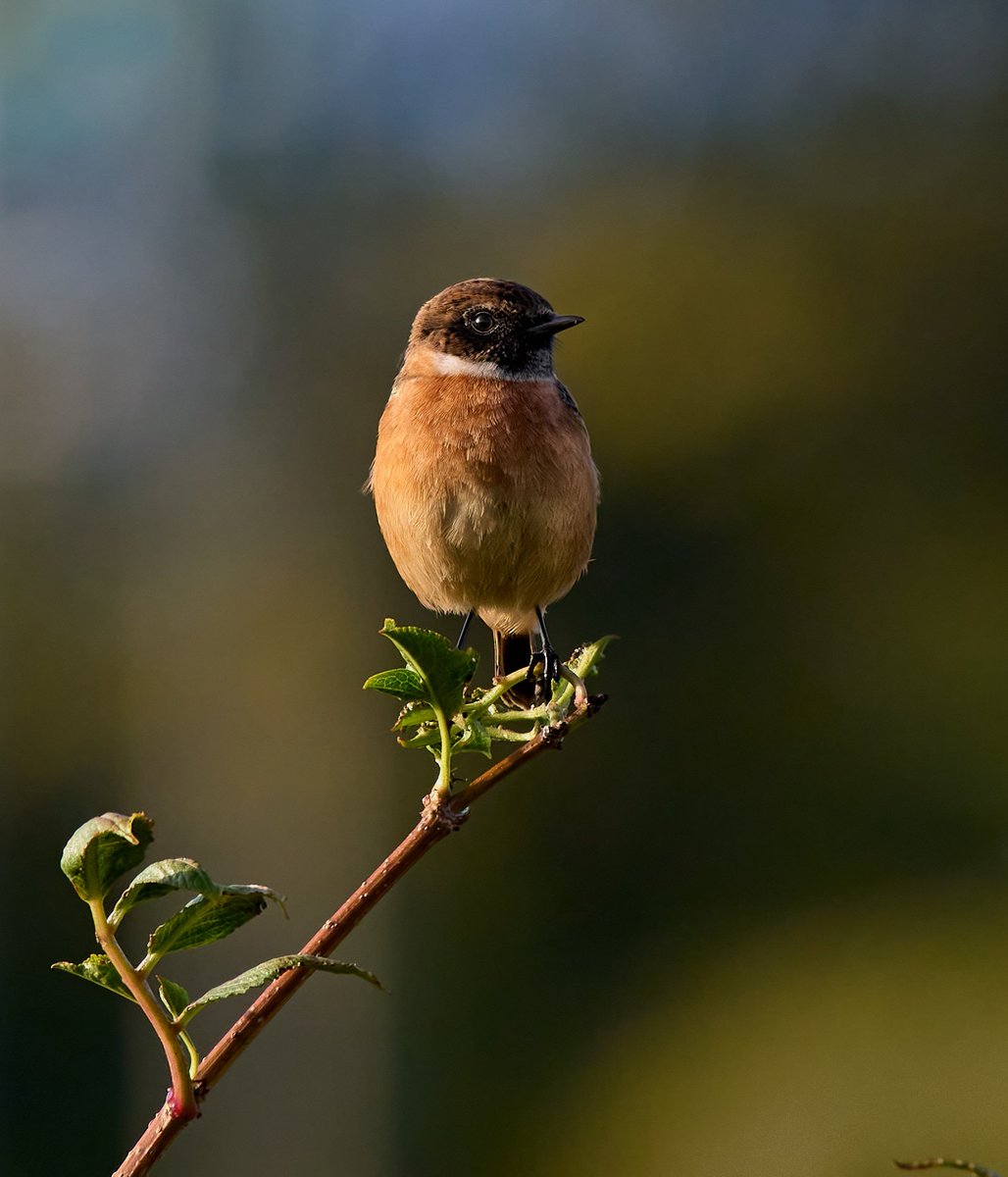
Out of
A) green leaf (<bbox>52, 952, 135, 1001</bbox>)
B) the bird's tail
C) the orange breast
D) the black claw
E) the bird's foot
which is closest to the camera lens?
green leaf (<bbox>52, 952, 135, 1001</bbox>)

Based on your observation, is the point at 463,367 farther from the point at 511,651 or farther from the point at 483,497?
the point at 511,651

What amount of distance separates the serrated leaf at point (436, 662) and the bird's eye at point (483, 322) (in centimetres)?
255

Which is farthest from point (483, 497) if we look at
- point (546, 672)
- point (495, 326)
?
point (546, 672)

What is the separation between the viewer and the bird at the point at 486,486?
10.4 ft

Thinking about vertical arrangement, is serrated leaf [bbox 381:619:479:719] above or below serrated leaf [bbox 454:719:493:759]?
above

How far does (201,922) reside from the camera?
42.4 inches

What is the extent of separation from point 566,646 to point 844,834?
3.19 meters

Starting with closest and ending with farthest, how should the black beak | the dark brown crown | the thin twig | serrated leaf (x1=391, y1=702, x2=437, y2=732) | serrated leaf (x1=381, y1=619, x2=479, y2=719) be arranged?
1. the thin twig
2. serrated leaf (x1=381, y1=619, x2=479, y2=719)
3. serrated leaf (x1=391, y1=702, x2=437, y2=732)
4. the black beak
5. the dark brown crown

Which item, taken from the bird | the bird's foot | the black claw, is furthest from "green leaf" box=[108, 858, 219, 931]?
the bird

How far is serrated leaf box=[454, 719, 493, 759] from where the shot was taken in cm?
A: 122

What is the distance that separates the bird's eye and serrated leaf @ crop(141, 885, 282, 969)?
9.03 ft

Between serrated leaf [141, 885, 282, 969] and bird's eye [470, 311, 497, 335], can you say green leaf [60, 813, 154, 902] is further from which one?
bird's eye [470, 311, 497, 335]

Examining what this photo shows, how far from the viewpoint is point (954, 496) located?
15016mm

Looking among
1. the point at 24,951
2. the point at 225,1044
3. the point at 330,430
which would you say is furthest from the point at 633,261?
the point at 225,1044
